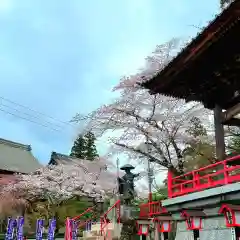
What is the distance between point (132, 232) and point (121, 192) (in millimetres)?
2100

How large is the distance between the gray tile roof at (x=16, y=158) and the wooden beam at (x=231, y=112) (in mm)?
30202

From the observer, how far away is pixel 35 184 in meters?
26.6

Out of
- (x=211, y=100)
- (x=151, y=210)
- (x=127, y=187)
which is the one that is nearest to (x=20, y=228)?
(x=127, y=187)

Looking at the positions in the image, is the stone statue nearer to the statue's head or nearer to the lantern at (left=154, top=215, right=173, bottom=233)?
the statue's head

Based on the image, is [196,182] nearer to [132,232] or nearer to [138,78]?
[132,232]

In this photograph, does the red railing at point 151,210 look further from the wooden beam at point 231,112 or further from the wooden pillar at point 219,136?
the wooden beam at point 231,112

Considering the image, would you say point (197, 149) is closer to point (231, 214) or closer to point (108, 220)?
point (108, 220)

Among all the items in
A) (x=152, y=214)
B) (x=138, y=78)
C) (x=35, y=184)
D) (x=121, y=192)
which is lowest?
(x=152, y=214)

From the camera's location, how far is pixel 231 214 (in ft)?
28.5

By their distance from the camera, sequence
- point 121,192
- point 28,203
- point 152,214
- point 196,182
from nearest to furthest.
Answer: point 196,182, point 152,214, point 121,192, point 28,203

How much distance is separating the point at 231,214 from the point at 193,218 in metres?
1.64

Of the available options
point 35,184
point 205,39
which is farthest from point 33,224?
point 205,39

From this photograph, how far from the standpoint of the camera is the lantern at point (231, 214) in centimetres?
857

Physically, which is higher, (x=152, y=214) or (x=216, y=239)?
(x=152, y=214)
